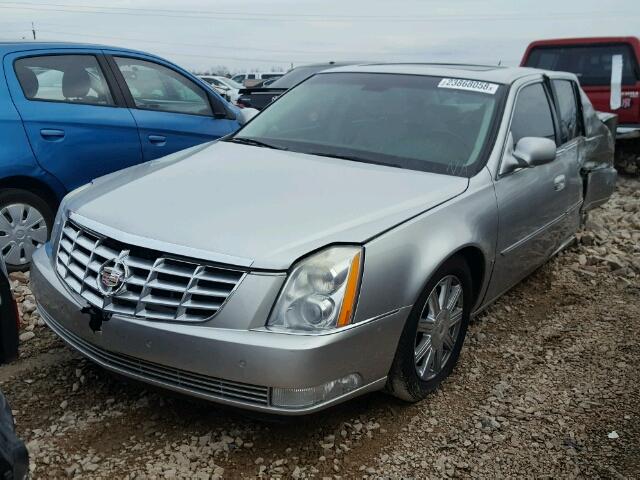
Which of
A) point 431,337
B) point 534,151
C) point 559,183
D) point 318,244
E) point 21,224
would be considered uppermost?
point 534,151

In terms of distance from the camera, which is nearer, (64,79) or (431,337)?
(431,337)

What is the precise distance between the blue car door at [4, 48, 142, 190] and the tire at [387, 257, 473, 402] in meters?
2.95

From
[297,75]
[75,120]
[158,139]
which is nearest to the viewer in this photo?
[75,120]

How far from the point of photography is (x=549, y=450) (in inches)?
113

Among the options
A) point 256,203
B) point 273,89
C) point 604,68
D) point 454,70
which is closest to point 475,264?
point 256,203

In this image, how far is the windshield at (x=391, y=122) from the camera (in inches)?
143

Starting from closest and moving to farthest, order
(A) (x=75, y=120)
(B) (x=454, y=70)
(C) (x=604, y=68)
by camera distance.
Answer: (B) (x=454, y=70)
(A) (x=75, y=120)
(C) (x=604, y=68)

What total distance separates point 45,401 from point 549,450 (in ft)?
7.42

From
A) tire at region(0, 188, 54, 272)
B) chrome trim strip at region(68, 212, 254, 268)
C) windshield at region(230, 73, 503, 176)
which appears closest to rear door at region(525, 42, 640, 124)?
windshield at region(230, 73, 503, 176)

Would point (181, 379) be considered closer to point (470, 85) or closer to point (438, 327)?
point (438, 327)

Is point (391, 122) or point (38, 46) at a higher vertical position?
point (38, 46)

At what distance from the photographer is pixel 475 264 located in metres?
3.51

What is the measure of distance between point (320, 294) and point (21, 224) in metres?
2.88

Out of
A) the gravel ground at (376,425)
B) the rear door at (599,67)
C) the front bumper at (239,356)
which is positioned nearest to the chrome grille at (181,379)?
the front bumper at (239,356)
